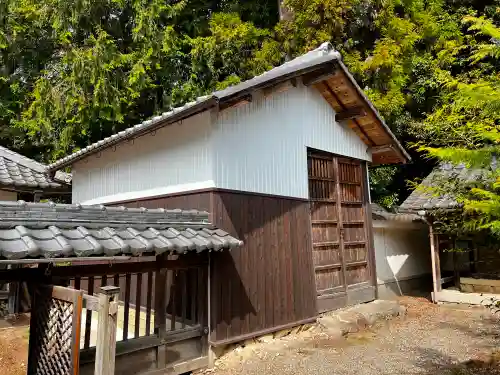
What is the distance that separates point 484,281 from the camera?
1105 cm

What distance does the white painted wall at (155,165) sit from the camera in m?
6.40

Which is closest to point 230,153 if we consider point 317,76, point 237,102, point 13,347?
point 237,102

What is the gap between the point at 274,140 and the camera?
7457mm

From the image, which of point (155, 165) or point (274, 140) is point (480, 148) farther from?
point (155, 165)

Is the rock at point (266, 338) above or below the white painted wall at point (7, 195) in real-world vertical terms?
below

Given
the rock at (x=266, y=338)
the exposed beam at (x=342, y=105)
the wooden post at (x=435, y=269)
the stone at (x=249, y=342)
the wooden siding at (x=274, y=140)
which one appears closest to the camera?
the stone at (x=249, y=342)

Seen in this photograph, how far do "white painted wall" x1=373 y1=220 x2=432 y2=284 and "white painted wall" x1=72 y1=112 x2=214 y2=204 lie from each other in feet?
21.5

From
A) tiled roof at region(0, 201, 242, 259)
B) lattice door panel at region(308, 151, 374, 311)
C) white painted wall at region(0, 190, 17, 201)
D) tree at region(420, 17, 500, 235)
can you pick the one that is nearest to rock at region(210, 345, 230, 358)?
tiled roof at region(0, 201, 242, 259)

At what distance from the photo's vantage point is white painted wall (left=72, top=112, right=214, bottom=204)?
21.0 feet

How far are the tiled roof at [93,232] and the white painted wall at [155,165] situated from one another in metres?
1.20

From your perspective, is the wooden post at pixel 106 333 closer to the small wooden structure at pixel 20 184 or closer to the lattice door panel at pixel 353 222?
the small wooden structure at pixel 20 184

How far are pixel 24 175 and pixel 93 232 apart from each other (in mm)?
6066

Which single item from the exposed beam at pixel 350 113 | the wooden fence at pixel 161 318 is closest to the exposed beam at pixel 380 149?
the exposed beam at pixel 350 113

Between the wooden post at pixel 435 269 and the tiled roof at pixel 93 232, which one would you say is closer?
the tiled roof at pixel 93 232
